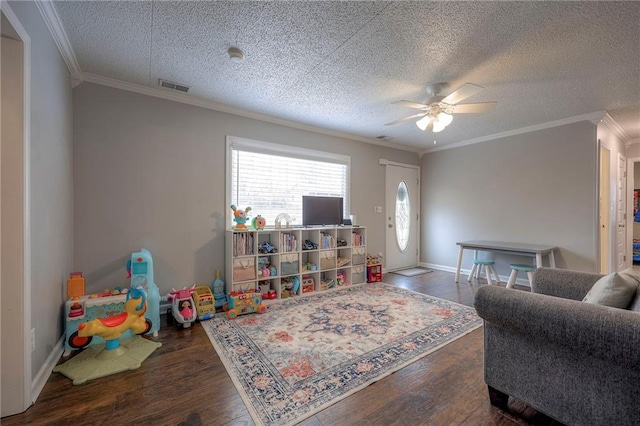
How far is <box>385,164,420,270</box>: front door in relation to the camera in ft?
17.3

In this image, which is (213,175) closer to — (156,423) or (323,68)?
(323,68)

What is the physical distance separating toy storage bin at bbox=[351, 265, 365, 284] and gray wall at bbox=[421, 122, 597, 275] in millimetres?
2040

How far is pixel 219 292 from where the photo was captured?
10.7 feet

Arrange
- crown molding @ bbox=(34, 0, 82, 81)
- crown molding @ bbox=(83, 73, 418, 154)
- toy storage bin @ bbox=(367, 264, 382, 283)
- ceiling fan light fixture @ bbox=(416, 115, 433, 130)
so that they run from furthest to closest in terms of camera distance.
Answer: toy storage bin @ bbox=(367, 264, 382, 283) < ceiling fan light fixture @ bbox=(416, 115, 433, 130) < crown molding @ bbox=(83, 73, 418, 154) < crown molding @ bbox=(34, 0, 82, 81)

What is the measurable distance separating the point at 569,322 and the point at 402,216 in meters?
4.39

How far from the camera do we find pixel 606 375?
3.89 ft

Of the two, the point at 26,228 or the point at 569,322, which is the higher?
the point at 26,228

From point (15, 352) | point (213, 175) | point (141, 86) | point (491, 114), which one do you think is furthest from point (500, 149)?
point (15, 352)

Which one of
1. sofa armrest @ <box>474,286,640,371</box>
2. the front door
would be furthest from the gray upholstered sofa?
the front door

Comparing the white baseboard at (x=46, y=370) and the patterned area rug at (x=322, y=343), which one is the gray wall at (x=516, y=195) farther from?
the white baseboard at (x=46, y=370)

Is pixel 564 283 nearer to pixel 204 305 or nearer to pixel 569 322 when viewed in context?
pixel 569 322

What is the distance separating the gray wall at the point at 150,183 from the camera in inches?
106

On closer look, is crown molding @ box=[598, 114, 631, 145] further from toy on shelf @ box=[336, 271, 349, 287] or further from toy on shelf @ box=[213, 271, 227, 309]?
toy on shelf @ box=[213, 271, 227, 309]

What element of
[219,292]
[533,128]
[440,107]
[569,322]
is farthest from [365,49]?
[533,128]
